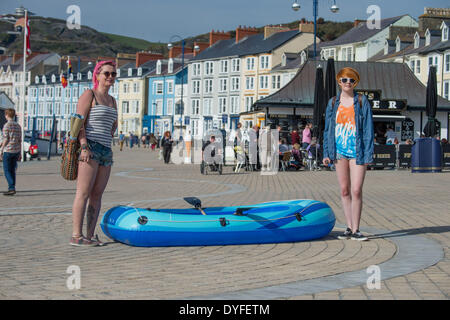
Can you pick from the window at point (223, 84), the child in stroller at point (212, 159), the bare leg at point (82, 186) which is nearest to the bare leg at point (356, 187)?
Result: the bare leg at point (82, 186)

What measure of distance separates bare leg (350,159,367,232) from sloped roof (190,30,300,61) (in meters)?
72.4

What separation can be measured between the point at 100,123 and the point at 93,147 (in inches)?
10.5

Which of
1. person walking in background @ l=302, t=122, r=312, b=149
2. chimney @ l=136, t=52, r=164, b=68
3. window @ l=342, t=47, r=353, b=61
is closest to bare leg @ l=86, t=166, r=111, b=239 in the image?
person walking in background @ l=302, t=122, r=312, b=149

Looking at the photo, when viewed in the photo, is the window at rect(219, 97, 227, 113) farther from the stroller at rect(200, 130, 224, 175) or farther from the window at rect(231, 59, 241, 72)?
the stroller at rect(200, 130, 224, 175)

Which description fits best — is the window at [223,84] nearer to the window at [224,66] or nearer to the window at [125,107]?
the window at [224,66]

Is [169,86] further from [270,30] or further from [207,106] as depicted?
[270,30]

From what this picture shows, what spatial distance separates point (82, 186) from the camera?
7402 millimetres

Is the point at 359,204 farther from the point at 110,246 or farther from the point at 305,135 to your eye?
the point at 305,135

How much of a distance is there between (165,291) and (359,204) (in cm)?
352

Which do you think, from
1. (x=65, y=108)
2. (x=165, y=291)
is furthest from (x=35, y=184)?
(x=65, y=108)

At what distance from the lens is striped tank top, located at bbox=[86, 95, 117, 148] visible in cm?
744

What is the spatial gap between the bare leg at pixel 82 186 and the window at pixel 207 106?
8311cm
